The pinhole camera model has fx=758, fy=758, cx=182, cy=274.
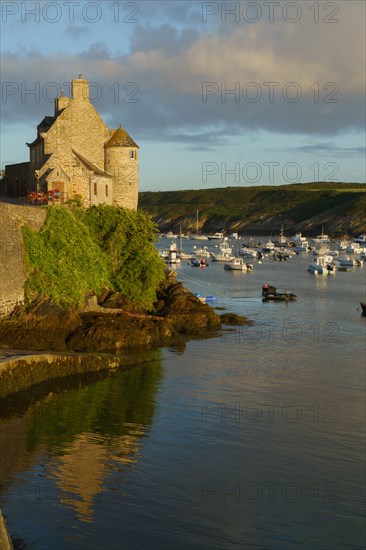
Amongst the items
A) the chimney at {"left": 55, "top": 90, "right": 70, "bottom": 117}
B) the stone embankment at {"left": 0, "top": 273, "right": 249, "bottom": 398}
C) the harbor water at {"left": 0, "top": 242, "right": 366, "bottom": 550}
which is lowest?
the harbor water at {"left": 0, "top": 242, "right": 366, "bottom": 550}

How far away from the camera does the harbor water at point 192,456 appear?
55.3ft

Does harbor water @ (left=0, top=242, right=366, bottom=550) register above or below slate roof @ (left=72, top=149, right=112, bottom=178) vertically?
below

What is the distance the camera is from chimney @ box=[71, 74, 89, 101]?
50406 millimetres

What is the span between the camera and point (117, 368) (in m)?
32.4

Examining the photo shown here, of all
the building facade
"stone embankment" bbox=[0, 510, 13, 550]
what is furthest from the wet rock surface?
"stone embankment" bbox=[0, 510, 13, 550]

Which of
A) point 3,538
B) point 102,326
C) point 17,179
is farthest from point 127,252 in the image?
point 3,538

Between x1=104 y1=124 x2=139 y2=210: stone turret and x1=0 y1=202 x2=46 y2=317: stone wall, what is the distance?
45.8ft

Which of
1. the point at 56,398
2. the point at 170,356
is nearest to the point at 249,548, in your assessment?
the point at 56,398

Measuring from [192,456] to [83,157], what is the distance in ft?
107

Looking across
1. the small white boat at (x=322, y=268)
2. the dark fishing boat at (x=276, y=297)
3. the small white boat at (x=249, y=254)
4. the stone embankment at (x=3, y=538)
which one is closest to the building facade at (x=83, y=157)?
the dark fishing boat at (x=276, y=297)

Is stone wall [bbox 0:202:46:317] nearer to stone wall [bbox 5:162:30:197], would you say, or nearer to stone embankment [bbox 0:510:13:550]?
stone wall [bbox 5:162:30:197]

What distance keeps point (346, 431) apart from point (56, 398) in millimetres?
10100

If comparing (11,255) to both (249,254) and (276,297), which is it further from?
(249,254)

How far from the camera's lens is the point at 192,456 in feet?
71.0
